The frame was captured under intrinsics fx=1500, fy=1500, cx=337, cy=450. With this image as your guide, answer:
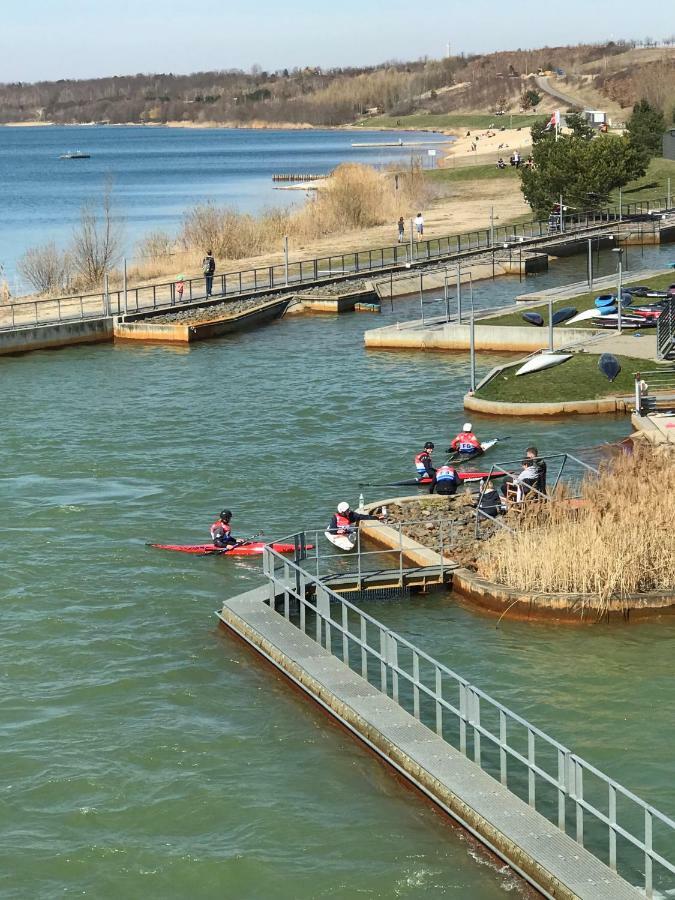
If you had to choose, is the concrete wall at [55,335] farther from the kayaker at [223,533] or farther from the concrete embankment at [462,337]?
the kayaker at [223,533]

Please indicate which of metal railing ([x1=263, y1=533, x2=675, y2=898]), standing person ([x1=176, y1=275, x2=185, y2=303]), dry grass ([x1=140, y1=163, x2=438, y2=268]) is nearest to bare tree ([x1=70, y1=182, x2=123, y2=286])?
dry grass ([x1=140, y1=163, x2=438, y2=268])

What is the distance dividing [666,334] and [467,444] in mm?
10845

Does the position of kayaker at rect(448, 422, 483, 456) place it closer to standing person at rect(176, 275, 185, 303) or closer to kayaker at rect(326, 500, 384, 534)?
kayaker at rect(326, 500, 384, 534)

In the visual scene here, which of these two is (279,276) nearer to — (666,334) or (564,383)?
(666,334)

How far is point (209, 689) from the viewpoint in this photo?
79.6 ft

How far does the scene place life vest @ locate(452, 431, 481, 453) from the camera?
3775 cm

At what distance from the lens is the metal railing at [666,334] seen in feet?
149

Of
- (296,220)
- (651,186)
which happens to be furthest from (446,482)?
(651,186)

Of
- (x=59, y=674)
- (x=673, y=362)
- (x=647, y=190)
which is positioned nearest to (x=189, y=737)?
(x=59, y=674)

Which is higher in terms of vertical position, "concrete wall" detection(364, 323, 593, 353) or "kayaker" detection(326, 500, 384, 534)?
"concrete wall" detection(364, 323, 593, 353)

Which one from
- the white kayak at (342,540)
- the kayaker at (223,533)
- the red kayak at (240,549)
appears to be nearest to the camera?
the white kayak at (342,540)

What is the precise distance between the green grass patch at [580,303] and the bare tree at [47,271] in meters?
25.6

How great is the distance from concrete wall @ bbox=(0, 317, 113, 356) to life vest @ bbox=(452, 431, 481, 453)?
24.7 m

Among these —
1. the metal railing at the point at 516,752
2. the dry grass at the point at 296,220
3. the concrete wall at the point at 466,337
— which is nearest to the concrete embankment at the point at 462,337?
the concrete wall at the point at 466,337
